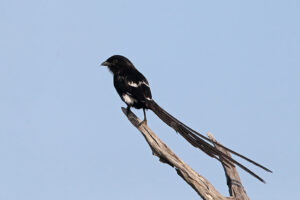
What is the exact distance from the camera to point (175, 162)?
731cm

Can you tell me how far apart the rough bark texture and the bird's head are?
55.9 inches

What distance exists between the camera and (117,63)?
9.46 m

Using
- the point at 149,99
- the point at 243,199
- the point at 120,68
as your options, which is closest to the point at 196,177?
the point at 243,199

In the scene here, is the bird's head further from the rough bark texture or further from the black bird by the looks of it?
the rough bark texture

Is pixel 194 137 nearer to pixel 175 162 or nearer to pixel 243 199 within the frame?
pixel 175 162

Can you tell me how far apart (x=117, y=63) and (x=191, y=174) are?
284 centimetres

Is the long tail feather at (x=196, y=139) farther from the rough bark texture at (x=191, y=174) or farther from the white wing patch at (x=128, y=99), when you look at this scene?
the white wing patch at (x=128, y=99)

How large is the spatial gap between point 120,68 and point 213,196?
2963mm

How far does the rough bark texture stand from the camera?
7.18 metres

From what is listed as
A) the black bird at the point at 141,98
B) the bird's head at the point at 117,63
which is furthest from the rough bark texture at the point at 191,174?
the bird's head at the point at 117,63

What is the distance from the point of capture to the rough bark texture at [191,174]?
7.18 metres

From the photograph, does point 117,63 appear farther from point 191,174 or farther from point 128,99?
point 191,174

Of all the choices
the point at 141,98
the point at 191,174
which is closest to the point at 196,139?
the point at 191,174

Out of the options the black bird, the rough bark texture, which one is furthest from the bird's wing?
the rough bark texture
